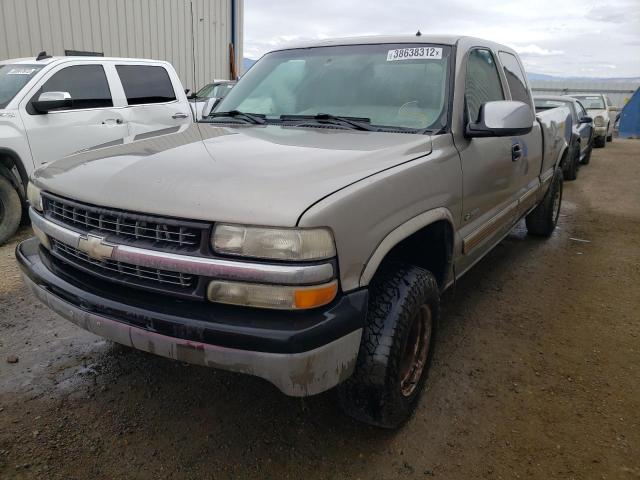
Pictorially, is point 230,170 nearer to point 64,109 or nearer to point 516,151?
point 516,151

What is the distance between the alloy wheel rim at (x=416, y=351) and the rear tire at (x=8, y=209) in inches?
170

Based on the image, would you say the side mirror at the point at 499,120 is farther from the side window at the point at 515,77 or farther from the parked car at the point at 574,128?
the parked car at the point at 574,128

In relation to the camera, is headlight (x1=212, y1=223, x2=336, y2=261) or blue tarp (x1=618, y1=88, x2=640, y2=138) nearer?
headlight (x1=212, y1=223, x2=336, y2=261)

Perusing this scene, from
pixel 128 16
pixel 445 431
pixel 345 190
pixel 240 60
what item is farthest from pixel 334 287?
pixel 240 60

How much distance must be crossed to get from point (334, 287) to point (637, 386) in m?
2.07

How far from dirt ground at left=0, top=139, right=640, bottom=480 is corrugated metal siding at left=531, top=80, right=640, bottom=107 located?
26.6 metres

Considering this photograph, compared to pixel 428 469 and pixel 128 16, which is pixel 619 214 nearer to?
pixel 428 469

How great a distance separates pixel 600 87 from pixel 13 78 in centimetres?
2956

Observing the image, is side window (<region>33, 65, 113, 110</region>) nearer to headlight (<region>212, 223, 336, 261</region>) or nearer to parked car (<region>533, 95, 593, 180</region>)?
headlight (<region>212, 223, 336, 261</region>)

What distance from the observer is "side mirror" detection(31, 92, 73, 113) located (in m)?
5.05

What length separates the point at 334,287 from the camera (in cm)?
182

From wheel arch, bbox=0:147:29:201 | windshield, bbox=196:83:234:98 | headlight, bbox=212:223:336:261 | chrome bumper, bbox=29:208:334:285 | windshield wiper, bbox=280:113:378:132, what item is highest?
windshield wiper, bbox=280:113:378:132

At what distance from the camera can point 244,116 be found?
10.3ft

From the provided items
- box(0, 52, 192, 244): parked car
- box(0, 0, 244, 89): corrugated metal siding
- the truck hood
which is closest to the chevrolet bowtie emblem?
the truck hood
